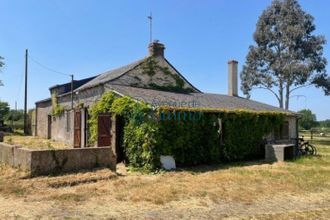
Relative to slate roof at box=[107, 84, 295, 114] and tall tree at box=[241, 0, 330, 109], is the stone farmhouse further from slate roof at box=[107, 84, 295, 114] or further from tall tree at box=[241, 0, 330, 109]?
tall tree at box=[241, 0, 330, 109]

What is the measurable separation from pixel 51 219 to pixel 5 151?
6.01 meters

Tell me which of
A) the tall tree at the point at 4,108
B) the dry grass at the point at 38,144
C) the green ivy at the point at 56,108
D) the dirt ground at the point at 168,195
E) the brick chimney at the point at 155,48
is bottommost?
the dirt ground at the point at 168,195

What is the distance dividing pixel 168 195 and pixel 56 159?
380 centimetres

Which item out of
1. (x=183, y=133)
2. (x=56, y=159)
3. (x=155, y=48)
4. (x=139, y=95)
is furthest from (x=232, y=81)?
(x=56, y=159)

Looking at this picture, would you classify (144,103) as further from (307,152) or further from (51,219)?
(307,152)

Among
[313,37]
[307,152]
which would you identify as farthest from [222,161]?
[313,37]

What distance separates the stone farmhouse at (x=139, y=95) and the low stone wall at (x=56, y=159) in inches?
110

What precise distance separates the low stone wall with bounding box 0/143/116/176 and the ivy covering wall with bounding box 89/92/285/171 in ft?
5.90

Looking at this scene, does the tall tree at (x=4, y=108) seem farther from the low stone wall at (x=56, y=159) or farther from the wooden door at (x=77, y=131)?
the low stone wall at (x=56, y=159)

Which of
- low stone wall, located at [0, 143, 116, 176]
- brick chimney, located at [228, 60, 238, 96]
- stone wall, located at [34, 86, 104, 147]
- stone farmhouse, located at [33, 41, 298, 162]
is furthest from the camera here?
brick chimney, located at [228, 60, 238, 96]

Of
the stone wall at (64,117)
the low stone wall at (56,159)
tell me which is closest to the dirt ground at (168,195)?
the low stone wall at (56,159)

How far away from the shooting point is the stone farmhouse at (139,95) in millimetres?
14562

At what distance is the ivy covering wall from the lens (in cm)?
1177

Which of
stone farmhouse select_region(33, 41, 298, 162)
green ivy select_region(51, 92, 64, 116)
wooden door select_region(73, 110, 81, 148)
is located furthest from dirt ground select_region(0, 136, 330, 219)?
green ivy select_region(51, 92, 64, 116)
